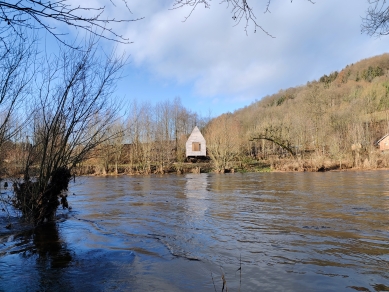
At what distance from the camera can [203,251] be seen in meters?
5.55

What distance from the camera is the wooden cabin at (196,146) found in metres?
42.9

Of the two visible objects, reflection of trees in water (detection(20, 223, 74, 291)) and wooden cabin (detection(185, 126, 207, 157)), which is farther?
wooden cabin (detection(185, 126, 207, 157))

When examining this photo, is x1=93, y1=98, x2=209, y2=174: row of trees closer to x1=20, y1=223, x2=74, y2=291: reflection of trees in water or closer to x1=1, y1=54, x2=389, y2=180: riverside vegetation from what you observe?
x1=1, y1=54, x2=389, y2=180: riverside vegetation

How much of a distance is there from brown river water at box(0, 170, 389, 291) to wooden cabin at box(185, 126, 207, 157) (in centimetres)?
A: 3317

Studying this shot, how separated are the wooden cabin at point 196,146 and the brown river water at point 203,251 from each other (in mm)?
33174

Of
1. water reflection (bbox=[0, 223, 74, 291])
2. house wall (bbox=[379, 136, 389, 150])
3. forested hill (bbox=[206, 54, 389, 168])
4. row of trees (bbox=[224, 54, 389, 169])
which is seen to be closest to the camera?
water reflection (bbox=[0, 223, 74, 291])

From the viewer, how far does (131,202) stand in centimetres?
1245

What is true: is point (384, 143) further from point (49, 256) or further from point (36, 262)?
point (36, 262)

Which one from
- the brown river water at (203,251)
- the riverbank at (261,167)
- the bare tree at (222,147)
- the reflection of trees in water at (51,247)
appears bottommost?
the brown river water at (203,251)

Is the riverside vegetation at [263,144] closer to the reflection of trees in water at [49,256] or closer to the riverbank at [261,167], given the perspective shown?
the riverbank at [261,167]

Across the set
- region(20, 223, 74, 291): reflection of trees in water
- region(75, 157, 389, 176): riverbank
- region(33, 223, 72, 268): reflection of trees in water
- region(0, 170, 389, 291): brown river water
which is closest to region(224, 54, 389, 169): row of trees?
region(75, 157, 389, 176): riverbank

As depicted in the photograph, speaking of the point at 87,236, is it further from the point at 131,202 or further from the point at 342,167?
the point at 342,167

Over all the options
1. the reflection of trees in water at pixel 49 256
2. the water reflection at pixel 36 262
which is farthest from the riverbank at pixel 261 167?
the water reflection at pixel 36 262

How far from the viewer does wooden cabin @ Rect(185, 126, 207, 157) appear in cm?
4294
